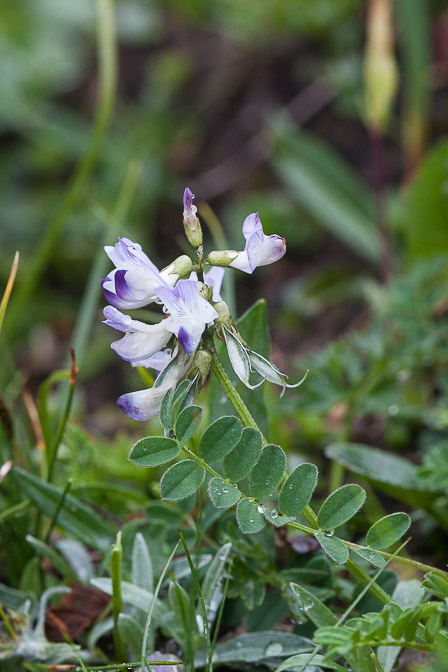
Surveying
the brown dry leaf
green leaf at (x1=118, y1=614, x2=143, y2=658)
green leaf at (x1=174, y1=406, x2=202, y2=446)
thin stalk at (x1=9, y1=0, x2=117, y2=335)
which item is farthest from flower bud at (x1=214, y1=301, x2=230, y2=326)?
thin stalk at (x1=9, y1=0, x2=117, y2=335)

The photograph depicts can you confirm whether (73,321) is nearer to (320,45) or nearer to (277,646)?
(320,45)

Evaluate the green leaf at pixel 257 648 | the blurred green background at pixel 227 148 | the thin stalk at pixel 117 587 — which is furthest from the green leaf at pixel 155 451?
the blurred green background at pixel 227 148

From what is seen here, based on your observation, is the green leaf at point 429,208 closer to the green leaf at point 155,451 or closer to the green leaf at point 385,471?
the green leaf at point 385,471

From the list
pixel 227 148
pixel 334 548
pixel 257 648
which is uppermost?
pixel 227 148

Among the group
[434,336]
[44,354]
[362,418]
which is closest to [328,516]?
[434,336]

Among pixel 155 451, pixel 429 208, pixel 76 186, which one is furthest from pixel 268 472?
pixel 429 208

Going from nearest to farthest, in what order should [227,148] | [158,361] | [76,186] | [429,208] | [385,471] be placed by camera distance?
[158,361] < [385,471] < [76,186] < [429,208] < [227,148]

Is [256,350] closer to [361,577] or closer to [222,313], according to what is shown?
[222,313]
